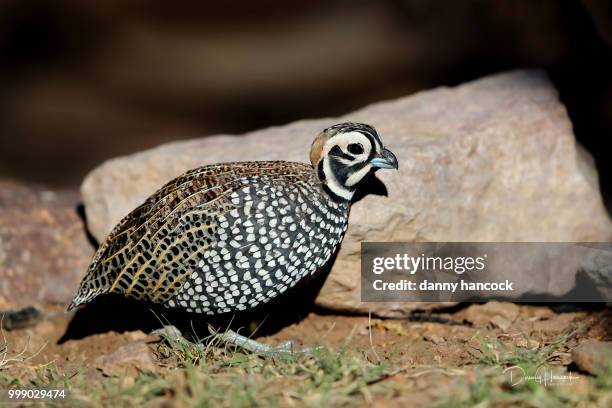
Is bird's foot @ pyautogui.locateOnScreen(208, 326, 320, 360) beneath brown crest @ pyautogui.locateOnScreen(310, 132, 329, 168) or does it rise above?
beneath

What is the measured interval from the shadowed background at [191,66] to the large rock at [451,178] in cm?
364

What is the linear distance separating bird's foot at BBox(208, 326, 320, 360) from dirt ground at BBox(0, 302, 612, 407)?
0.05m

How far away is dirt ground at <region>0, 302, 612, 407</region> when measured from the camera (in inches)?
144

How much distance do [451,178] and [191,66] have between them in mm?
7023

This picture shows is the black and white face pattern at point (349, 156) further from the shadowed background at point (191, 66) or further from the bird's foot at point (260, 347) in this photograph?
the shadowed background at point (191, 66)

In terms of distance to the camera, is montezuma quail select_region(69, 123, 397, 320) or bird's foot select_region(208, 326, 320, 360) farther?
bird's foot select_region(208, 326, 320, 360)

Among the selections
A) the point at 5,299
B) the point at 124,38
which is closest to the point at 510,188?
the point at 5,299

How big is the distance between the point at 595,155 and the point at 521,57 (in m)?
1.84

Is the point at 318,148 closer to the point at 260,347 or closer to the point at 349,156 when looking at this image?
the point at 349,156

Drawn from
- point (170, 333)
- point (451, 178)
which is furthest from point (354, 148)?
point (170, 333)

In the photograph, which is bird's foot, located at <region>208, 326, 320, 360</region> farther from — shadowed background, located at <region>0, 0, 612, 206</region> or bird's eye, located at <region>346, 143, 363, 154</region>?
shadowed background, located at <region>0, 0, 612, 206</region>

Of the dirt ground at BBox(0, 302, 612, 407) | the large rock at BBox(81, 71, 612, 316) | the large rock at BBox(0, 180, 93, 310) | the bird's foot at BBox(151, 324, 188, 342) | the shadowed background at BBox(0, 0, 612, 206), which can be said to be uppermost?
the shadowed background at BBox(0, 0, 612, 206)

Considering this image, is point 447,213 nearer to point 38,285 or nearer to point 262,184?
point 262,184

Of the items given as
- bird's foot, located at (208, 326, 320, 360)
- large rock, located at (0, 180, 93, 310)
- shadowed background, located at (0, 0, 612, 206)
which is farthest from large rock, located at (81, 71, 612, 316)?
shadowed background, located at (0, 0, 612, 206)
